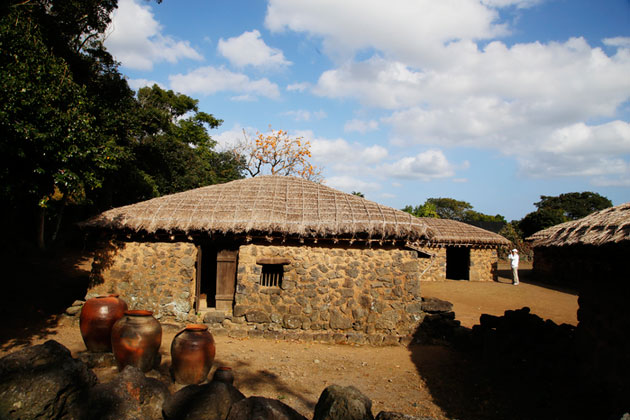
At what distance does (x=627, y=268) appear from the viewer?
14.7ft

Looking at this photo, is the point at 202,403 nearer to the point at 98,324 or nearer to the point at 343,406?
the point at 343,406

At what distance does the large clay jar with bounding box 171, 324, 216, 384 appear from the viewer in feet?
17.0

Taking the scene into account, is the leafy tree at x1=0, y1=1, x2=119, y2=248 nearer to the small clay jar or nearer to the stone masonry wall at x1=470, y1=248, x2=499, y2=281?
the small clay jar

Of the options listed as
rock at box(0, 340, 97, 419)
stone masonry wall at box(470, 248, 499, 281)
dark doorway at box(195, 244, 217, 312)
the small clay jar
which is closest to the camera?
rock at box(0, 340, 97, 419)

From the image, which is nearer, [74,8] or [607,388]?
[607,388]

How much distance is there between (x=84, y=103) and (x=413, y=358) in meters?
8.34

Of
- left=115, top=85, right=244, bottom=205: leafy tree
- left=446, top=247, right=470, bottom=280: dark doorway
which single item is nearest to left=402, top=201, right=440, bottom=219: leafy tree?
left=446, top=247, right=470, bottom=280: dark doorway

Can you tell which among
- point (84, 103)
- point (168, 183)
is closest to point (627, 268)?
point (84, 103)

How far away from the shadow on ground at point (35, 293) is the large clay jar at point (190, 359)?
149 inches

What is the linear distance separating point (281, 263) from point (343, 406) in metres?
5.00

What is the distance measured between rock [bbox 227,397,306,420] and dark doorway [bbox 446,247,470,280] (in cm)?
1617

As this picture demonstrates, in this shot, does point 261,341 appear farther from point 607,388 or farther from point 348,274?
point 607,388

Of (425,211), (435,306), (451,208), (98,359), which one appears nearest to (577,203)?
(451,208)

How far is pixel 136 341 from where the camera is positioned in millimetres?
5340
